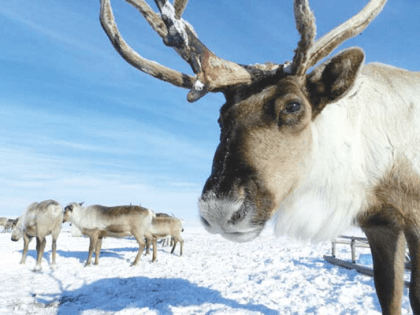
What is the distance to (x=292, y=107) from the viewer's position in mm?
2117

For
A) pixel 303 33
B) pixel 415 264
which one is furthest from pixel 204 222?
pixel 415 264

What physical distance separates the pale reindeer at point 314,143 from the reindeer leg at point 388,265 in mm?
15

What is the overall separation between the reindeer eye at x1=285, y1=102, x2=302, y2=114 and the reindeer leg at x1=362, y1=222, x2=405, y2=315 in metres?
1.17

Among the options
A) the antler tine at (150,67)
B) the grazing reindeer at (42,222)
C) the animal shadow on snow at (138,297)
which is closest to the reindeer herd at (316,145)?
the antler tine at (150,67)

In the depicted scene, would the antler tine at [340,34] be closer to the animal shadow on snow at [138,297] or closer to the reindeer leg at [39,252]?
the animal shadow on snow at [138,297]

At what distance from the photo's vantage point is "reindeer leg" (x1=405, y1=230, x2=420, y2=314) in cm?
228

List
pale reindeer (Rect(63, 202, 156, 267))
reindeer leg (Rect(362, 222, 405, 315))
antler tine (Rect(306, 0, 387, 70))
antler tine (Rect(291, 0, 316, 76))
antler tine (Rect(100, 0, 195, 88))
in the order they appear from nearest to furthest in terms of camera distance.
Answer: antler tine (Rect(291, 0, 316, 76))
antler tine (Rect(306, 0, 387, 70))
reindeer leg (Rect(362, 222, 405, 315))
antler tine (Rect(100, 0, 195, 88))
pale reindeer (Rect(63, 202, 156, 267))

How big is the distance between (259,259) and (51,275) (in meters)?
6.33

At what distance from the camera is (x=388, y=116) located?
2.39 m

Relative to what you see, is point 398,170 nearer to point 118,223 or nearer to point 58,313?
point 58,313

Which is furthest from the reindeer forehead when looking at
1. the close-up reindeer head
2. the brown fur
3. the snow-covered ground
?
the snow-covered ground

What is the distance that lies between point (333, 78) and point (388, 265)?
1580 millimetres

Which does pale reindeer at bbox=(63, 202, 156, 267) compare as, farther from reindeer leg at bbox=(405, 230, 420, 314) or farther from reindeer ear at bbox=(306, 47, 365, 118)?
reindeer ear at bbox=(306, 47, 365, 118)

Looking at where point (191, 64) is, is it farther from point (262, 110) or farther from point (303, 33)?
point (303, 33)
